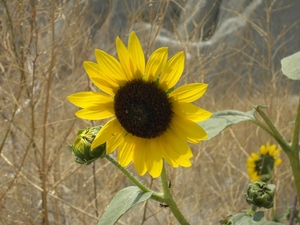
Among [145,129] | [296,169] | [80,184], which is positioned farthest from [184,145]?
[80,184]

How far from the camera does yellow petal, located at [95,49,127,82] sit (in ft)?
1.52

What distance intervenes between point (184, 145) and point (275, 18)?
383 cm

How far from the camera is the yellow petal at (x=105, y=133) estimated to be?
472mm

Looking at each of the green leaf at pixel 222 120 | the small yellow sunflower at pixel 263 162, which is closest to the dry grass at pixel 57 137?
the small yellow sunflower at pixel 263 162

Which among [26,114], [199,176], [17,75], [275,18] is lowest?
[199,176]

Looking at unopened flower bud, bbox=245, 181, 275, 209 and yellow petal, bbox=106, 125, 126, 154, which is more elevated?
yellow petal, bbox=106, 125, 126, 154

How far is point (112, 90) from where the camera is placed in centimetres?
49

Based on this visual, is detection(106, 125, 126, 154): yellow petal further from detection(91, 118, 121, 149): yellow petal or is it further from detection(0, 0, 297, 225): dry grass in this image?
detection(0, 0, 297, 225): dry grass

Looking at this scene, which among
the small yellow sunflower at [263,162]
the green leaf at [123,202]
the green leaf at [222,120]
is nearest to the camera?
the green leaf at [123,202]

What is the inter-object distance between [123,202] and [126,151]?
57mm

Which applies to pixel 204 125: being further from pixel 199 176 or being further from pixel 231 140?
pixel 231 140

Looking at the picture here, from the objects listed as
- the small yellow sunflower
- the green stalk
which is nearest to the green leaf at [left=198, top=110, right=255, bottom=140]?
the green stalk

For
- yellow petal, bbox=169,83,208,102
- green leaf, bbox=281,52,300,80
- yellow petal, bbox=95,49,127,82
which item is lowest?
yellow petal, bbox=169,83,208,102

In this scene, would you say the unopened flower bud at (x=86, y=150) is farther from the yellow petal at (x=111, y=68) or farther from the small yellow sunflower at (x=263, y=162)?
Answer: the small yellow sunflower at (x=263, y=162)
